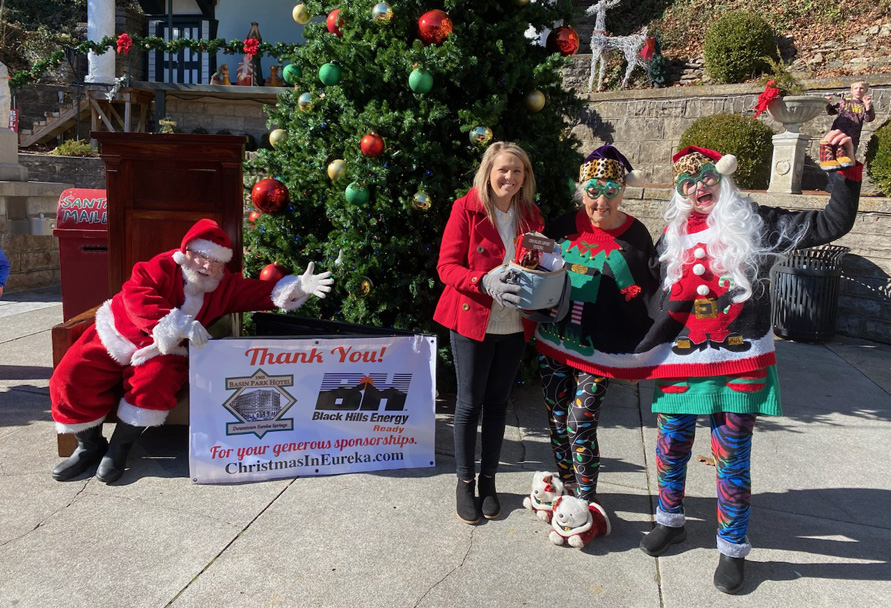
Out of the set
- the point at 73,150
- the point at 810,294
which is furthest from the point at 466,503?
the point at 73,150

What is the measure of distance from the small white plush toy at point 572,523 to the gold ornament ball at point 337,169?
2417 mm

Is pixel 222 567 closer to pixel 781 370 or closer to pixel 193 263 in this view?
pixel 193 263

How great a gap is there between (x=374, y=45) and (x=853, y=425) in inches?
170

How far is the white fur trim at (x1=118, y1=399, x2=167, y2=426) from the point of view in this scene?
3.49 m

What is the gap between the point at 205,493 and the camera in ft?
11.2

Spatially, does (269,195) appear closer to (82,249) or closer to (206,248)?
(206,248)

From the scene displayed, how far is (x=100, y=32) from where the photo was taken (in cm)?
1973

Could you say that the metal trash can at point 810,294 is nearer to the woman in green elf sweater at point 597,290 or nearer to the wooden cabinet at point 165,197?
the woman in green elf sweater at point 597,290

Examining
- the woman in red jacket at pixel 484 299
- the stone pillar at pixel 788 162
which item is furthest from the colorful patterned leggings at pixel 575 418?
the stone pillar at pixel 788 162

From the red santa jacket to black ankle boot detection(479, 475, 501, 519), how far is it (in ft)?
4.93

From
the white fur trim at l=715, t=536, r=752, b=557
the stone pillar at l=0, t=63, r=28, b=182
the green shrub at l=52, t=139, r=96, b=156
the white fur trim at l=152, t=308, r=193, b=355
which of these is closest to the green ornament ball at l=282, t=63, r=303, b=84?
the white fur trim at l=152, t=308, r=193, b=355

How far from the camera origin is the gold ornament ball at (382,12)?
13.7 feet

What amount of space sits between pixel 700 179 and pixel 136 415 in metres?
2.97

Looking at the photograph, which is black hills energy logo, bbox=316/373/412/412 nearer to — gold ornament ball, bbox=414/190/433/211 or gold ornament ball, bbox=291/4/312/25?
gold ornament ball, bbox=414/190/433/211
